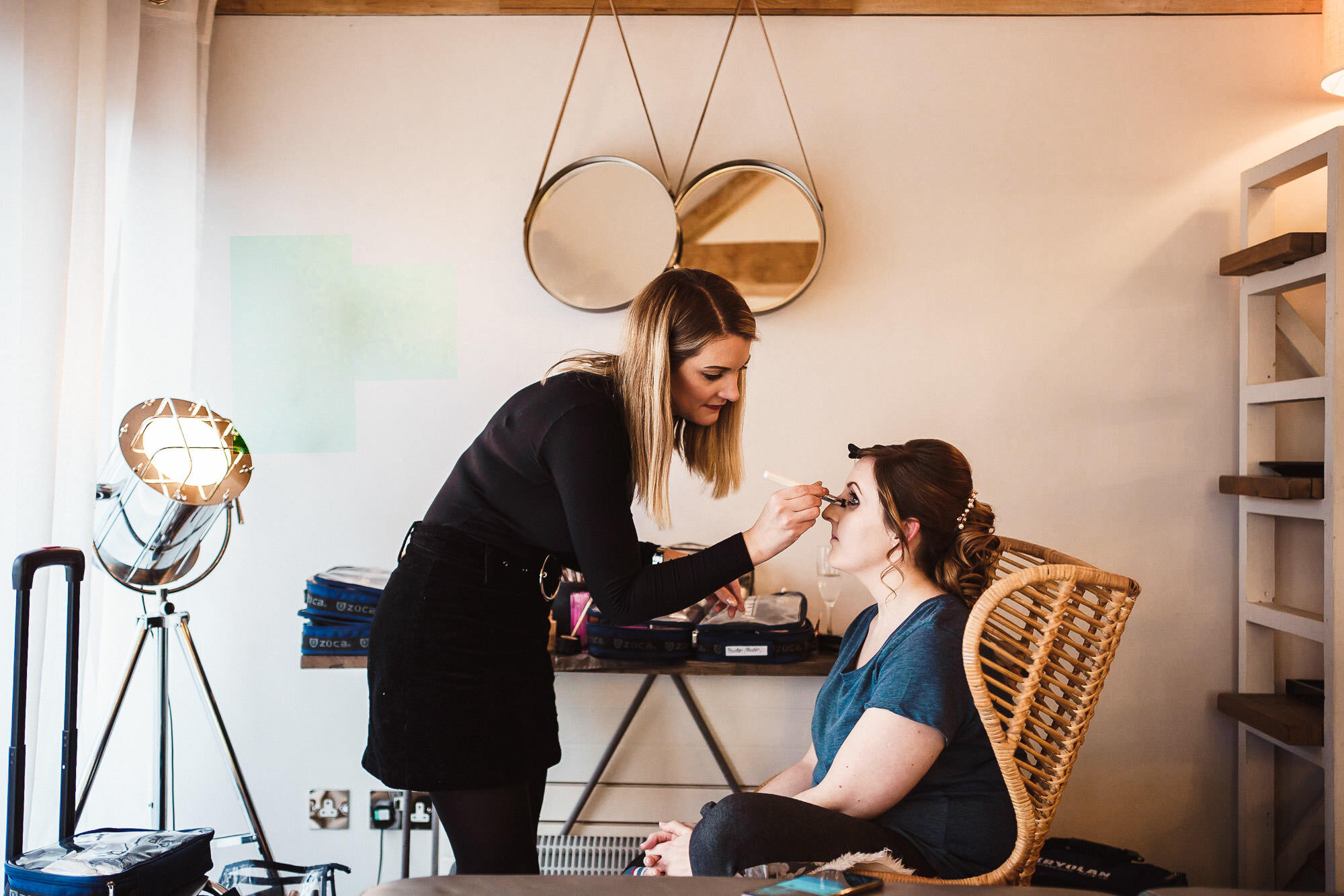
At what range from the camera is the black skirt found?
4.83ft

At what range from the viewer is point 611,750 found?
2.39m

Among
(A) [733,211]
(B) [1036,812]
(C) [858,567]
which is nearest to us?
(B) [1036,812]

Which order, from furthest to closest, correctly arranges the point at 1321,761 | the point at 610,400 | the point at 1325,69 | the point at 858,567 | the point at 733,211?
the point at 733,211 < the point at 1325,69 < the point at 1321,761 < the point at 858,567 < the point at 610,400

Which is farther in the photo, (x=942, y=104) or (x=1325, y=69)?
(x=942, y=104)

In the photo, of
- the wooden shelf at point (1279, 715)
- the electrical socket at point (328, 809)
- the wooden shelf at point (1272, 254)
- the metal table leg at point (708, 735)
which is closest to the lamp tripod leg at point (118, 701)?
the electrical socket at point (328, 809)

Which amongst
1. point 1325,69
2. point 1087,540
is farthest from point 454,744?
point 1325,69

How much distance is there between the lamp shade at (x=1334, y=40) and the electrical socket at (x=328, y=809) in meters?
3.13

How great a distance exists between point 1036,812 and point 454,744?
3.01ft

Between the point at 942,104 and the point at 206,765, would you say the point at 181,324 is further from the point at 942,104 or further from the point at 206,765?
the point at 942,104

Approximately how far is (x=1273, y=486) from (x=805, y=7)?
1699mm

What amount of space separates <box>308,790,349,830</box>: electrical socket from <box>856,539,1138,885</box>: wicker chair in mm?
1731

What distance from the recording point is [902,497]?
1.58 meters

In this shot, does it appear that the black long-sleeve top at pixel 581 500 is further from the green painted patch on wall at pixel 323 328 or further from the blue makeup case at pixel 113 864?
the green painted patch on wall at pixel 323 328

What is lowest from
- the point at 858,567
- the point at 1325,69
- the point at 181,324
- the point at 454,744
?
the point at 454,744
